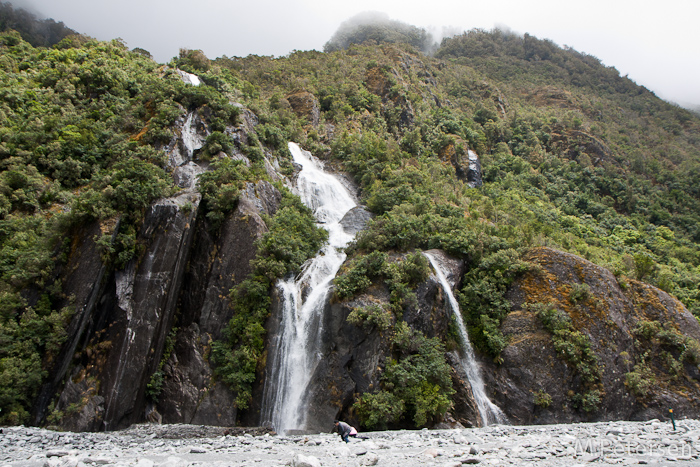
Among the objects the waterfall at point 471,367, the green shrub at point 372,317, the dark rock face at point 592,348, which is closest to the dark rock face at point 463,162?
the dark rock face at point 592,348

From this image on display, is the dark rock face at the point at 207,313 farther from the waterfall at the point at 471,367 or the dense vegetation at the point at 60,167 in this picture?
the waterfall at the point at 471,367

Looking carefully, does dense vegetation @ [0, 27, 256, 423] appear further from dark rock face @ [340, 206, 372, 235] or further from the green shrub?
the green shrub

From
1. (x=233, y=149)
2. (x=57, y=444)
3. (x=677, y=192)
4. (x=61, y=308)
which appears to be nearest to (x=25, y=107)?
(x=233, y=149)

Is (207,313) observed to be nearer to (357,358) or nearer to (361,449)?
(357,358)

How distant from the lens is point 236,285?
1955 centimetres

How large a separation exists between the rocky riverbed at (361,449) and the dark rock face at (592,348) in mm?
4072

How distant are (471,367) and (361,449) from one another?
1010cm

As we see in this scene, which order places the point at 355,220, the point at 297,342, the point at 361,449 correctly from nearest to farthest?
the point at 361,449
the point at 297,342
the point at 355,220

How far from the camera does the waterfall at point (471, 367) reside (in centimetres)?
1700

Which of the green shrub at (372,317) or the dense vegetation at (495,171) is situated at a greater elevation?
the dense vegetation at (495,171)

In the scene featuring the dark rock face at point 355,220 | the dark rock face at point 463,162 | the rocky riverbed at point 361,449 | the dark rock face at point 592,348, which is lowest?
the rocky riverbed at point 361,449

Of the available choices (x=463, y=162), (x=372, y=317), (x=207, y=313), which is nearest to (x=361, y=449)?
(x=372, y=317)

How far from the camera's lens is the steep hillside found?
52.6 ft

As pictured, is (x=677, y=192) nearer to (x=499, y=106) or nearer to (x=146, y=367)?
(x=499, y=106)
